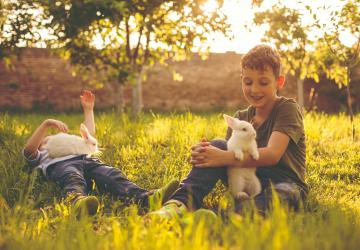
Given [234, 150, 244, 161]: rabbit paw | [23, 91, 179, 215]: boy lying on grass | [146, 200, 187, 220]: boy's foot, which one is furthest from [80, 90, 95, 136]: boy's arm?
[234, 150, 244, 161]: rabbit paw

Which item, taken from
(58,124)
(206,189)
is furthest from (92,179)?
(206,189)

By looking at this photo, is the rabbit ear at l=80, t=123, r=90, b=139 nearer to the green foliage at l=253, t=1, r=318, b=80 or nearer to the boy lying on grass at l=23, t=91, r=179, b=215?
the boy lying on grass at l=23, t=91, r=179, b=215

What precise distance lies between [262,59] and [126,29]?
4.64 metres

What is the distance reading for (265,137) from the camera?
2635 millimetres

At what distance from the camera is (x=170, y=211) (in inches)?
83.1

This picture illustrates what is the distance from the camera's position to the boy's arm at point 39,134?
3.16 meters

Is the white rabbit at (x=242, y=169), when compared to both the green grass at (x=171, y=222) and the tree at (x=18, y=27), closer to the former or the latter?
the green grass at (x=171, y=222)

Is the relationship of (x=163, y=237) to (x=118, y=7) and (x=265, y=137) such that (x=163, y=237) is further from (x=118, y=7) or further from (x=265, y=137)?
(x=118, y=7)

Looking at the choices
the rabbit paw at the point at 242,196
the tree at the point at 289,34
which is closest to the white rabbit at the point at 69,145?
the rabbit paw at the point at 242,196

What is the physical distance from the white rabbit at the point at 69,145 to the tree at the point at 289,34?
11.9 feet

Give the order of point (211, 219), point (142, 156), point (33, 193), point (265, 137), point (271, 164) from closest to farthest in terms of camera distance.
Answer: point (211, 219) → point (271, 164) → point (265, 137) → point (33, 193) → point (142, 156)

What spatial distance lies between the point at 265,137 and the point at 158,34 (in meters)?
4.54

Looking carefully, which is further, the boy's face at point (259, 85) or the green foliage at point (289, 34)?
the green foliage at point (289, 34)

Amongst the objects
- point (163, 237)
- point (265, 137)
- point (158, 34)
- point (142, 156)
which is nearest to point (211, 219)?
point (163, 237)
